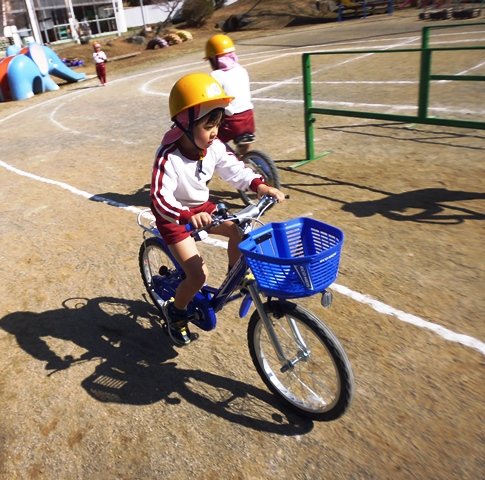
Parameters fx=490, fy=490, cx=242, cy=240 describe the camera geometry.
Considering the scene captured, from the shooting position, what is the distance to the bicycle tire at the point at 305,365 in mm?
2498

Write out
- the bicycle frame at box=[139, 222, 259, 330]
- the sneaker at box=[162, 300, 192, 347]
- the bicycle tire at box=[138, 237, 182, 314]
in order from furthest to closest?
the bicycle tire at box=[138, 237, 182, 314] < the sneaker at box=[162, 300, 192, 347] < the bicycle frame at box=[139, 222, 259, 330]

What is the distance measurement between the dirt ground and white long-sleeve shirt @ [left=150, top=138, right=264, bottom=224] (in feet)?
3.62

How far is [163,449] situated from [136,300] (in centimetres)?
168

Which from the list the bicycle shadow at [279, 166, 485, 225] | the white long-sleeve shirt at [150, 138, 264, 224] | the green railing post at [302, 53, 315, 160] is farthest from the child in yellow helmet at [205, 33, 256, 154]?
the white long-sleeve shirt at [150, 138, 264, 224]

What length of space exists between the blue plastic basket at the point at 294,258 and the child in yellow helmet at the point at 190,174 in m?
0.24

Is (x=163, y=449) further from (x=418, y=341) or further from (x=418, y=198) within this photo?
(x=418, y=198)

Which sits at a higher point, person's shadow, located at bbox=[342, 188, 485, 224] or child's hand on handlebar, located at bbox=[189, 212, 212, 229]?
child's hand on handlebar, located at bbox=[189, 212, 212, 229]

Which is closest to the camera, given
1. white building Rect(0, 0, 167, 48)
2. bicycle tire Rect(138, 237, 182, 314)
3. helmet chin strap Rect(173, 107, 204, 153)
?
helmet chin strap Rect(173, 107, 204, 153)

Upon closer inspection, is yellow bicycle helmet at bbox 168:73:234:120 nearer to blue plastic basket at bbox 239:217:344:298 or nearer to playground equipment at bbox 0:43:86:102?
blue plastic basket at bbox 239:217:344:298

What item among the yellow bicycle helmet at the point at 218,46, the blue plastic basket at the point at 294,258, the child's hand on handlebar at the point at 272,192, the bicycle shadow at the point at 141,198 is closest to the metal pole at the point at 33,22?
the bicycle shadow at the point at 141,198

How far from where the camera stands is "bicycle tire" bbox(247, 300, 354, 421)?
8.20ft

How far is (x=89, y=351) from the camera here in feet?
11.8

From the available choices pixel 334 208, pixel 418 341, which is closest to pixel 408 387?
pixel 418 341

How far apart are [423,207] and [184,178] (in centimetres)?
312
